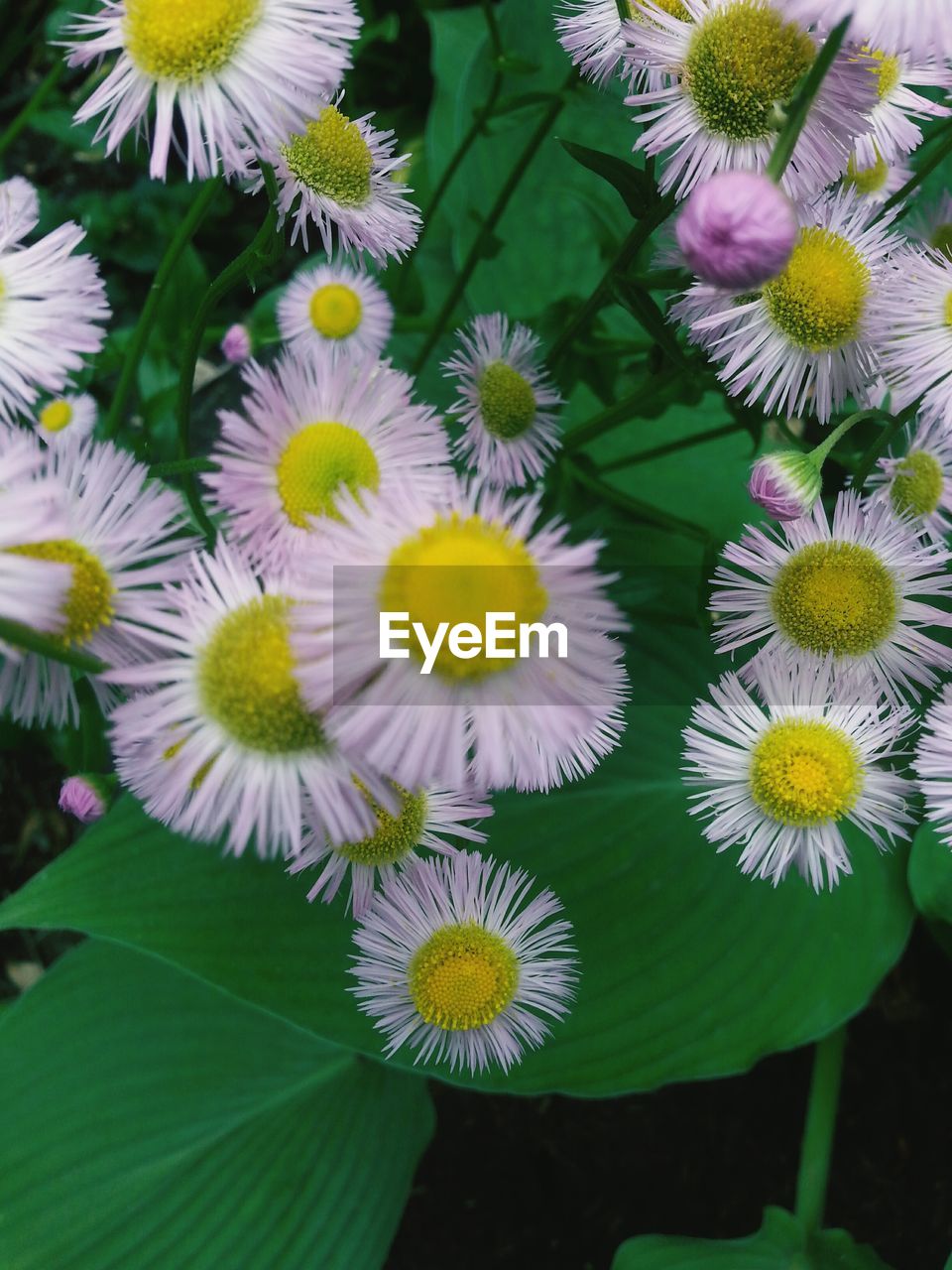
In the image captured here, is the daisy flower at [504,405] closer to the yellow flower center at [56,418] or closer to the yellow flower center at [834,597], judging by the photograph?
the yellow flower center at [834,597]

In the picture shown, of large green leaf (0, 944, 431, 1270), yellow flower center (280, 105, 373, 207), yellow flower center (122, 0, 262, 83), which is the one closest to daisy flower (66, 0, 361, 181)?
yellow flower center (122, 0, 262, 83)

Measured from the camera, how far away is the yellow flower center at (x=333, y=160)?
72 cm

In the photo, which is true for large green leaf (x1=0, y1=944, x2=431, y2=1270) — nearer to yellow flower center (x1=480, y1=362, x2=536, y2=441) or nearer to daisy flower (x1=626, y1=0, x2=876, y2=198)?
yellow flower center (x1=480, y1=362, x2=536, y2=441)

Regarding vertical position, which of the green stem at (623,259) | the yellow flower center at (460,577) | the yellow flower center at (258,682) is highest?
the green stem at (623,259)

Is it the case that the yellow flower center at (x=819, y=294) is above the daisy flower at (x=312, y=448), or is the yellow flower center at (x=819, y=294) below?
above

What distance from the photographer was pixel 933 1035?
130cm

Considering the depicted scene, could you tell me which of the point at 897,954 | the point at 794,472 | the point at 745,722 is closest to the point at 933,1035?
the point at 897,954

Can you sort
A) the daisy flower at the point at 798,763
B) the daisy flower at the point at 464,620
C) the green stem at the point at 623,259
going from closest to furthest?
the daisy flower at the point at 464,620
the green stem at the point at 623,259
the daisy flower at the point at 798,763

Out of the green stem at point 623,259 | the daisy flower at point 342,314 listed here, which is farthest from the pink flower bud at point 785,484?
the daisy flower at point 342,314

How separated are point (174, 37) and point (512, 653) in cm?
39

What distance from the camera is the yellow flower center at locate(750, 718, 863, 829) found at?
2.65 ft

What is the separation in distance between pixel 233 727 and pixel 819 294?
1.80 feet

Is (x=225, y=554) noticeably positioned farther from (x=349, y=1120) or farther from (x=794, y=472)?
(x=349, y=1120)

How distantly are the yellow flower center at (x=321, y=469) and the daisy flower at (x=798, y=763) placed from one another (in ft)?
1.17
